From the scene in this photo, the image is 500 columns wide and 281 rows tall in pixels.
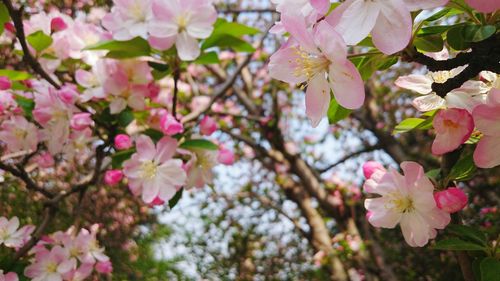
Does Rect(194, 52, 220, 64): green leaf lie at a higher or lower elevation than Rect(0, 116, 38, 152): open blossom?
higher

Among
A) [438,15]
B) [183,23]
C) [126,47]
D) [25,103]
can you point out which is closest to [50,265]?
[25,103]

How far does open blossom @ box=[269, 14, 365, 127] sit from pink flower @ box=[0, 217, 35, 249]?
1.02m

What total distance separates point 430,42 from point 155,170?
2.69 feet

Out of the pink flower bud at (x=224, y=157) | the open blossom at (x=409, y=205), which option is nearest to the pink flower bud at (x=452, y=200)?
the open blossom at (x=409, y=205)

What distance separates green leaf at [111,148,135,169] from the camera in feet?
4.45

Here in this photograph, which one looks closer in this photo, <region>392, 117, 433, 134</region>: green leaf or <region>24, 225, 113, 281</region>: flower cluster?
A: <region>392, 117, 433, 134</region>: green leaf

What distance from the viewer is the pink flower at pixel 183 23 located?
1.19m

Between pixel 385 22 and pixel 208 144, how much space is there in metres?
0.85

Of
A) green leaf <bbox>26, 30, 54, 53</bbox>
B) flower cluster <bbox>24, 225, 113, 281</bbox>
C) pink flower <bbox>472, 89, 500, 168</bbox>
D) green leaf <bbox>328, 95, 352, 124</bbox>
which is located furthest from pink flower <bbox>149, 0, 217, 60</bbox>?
pink flower <bbox>472, 89, 500, 168</bbox>

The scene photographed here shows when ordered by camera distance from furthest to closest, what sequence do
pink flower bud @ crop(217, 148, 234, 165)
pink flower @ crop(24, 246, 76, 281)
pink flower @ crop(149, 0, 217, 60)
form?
pink flower bud @ crop(217, 148, 234, 165) < pink flower @ crop(24, 246, 76, 281) < pink flower @ crop(149, 0, 217, 60)

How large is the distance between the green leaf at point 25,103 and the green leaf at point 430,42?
1.22m

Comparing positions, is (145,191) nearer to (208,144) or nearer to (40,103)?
(208,144)

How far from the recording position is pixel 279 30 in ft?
2.15

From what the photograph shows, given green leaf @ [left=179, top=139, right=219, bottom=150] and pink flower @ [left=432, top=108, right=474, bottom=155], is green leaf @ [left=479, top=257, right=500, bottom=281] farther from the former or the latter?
green leaf @ [left=179, top=139, right=219, bottom=150]
